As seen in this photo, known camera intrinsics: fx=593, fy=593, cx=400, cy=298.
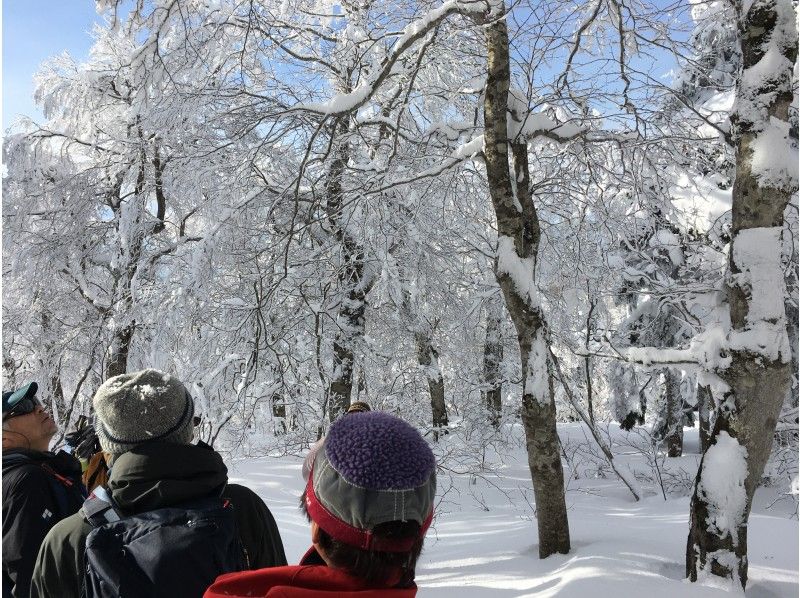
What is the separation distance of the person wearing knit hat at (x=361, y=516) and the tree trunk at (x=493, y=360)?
8.59m

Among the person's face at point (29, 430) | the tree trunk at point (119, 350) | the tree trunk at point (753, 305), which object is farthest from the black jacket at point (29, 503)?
the tree trunk at point (119, 350)

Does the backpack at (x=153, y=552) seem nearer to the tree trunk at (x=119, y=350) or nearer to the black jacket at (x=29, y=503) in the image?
the black jacket at (x=29, y=503)

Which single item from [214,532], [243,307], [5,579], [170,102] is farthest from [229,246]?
[214,532]

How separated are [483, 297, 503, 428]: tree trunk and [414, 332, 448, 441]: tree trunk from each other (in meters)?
0.90

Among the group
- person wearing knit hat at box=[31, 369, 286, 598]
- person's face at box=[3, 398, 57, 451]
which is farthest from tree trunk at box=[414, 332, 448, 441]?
person wearing knit hat at box=[31, 369, 286, 598]

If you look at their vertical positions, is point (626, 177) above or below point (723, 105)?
below

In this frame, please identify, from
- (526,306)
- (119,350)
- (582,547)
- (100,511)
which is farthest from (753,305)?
(119,350)

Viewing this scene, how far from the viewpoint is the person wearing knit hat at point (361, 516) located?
3.62ft

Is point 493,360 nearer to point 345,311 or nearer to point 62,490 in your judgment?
point 345,311

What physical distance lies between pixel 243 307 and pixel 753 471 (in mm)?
5306

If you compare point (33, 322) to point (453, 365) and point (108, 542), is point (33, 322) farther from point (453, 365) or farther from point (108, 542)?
point (108, 542)

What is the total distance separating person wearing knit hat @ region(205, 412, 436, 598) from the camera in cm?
110

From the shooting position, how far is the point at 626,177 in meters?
5.21

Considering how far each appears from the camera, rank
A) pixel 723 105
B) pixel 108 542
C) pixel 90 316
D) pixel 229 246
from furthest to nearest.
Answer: pixel 90 316 → pixel 723 105 → pixel 229 246 → pixel 108 542
